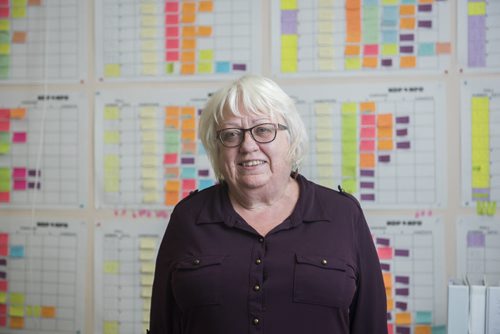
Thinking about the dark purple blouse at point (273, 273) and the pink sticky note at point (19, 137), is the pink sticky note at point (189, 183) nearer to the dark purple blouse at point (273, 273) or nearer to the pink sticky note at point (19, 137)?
the dark purple blouse at point (273, 273)

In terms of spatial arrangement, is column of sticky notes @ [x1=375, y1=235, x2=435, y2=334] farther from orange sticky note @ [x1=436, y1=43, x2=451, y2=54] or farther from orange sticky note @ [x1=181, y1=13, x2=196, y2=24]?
orange sticky note @ [x1=181, y1=13, x2=196, y2=24]

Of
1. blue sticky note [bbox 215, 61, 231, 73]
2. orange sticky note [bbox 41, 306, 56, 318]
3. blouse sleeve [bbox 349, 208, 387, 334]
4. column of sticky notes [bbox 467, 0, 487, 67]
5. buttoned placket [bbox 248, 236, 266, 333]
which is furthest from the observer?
orange sticky note [bbox 41, 306, 56, 318]

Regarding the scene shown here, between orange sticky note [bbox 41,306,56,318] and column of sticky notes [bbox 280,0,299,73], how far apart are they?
1445 mm

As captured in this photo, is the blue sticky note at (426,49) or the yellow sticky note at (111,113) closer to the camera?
the blue sticky note at (426,49)

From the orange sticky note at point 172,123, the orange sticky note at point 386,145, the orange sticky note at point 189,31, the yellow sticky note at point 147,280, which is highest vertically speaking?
the orange sticky note at point 189,31

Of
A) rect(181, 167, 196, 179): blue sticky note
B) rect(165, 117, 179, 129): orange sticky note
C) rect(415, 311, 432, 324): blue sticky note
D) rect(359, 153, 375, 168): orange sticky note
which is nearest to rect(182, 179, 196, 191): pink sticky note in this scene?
rect(181, 167, 196, 179): blue sticky note

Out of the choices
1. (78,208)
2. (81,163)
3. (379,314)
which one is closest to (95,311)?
(78,208)

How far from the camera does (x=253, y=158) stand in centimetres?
128

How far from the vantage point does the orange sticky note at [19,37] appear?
200cm

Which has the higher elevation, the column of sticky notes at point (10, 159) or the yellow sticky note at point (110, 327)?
the column of sticky notes at point (10, 159)

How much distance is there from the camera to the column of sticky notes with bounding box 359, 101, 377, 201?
1.81m

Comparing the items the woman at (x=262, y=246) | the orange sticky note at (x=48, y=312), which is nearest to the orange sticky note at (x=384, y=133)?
the woman at (x=262, y=246)

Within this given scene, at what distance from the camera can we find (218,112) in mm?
1328

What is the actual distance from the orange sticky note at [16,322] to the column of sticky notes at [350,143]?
1546 mm
